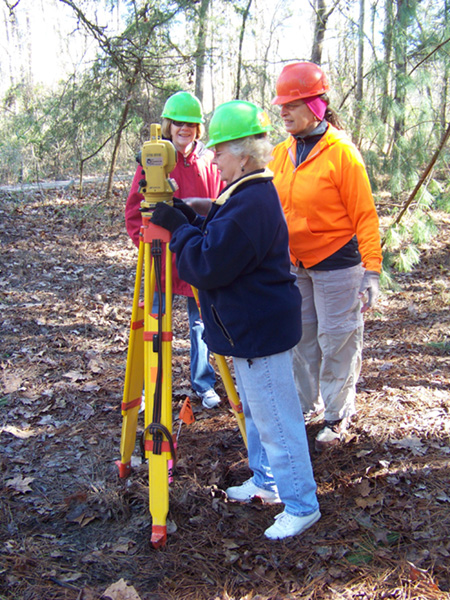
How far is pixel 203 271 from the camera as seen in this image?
2221mm

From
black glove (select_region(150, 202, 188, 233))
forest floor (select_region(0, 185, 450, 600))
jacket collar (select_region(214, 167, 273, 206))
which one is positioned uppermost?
jacket collar (select_region(214, 167, 273, 206))

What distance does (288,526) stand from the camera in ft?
8.57

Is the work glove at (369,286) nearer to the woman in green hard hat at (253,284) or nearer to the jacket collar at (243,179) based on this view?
the woman in green hard hat at (253,284)

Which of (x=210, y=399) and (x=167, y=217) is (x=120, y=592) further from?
(x=210, y=399)

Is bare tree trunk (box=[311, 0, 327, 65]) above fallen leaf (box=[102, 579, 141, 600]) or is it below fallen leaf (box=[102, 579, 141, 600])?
above

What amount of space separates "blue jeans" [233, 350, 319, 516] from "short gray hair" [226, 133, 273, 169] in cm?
91

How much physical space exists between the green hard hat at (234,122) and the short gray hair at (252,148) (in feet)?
0.09

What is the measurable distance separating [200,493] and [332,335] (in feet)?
4.14

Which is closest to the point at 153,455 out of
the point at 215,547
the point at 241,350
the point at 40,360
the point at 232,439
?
the point at 215,547

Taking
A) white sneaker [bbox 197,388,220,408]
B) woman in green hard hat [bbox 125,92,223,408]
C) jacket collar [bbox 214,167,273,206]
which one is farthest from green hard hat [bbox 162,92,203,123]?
white sneaker [bbox 197,388,220,408]

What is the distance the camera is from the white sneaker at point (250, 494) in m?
2.93

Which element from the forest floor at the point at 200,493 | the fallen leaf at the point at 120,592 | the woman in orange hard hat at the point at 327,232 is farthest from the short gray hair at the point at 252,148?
the fallen leaf at the point at 120,592

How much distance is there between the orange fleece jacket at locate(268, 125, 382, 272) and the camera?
2.95 metres

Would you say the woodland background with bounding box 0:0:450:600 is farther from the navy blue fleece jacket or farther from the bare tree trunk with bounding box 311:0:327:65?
the navy blue fleece jacket
